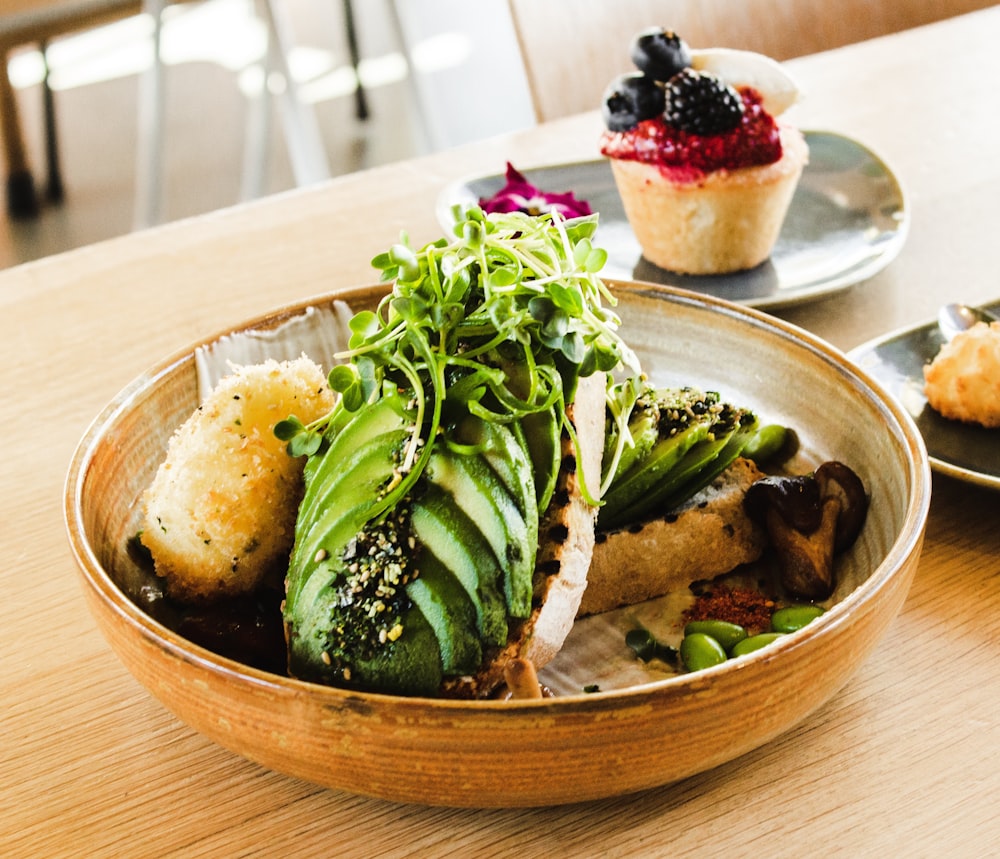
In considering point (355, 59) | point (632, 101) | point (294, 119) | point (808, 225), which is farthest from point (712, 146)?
point (355, 59)

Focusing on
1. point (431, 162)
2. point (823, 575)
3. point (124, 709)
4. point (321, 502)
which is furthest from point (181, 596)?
point (431, 162)

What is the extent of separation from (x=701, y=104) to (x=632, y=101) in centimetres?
12

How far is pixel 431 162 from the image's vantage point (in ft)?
7.49

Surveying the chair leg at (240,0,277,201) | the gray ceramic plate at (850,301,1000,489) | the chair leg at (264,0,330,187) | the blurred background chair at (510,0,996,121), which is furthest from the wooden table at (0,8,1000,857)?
the chair leg at (240,0,277,201)

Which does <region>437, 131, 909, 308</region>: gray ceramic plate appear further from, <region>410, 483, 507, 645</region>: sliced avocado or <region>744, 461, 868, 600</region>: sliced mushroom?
<region>410, 483, 507, 645</region>: sliced avocado

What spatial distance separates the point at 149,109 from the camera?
464cm

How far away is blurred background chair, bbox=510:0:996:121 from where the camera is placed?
2744 millimetres

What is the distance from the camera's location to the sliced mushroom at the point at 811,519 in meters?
1.06

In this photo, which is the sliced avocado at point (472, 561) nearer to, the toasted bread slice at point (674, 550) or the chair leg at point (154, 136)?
the toasted bread slice at point (674, 550)

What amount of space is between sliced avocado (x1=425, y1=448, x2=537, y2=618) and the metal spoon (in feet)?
2.68

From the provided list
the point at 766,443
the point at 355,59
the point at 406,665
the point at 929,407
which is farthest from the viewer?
the point at 355,59

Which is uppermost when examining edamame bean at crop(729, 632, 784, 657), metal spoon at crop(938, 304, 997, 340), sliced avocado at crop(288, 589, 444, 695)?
sliced avocado at crop(288, 589, 444, 695)

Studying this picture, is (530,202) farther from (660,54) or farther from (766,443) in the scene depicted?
(766,443)

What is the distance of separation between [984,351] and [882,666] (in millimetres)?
469
